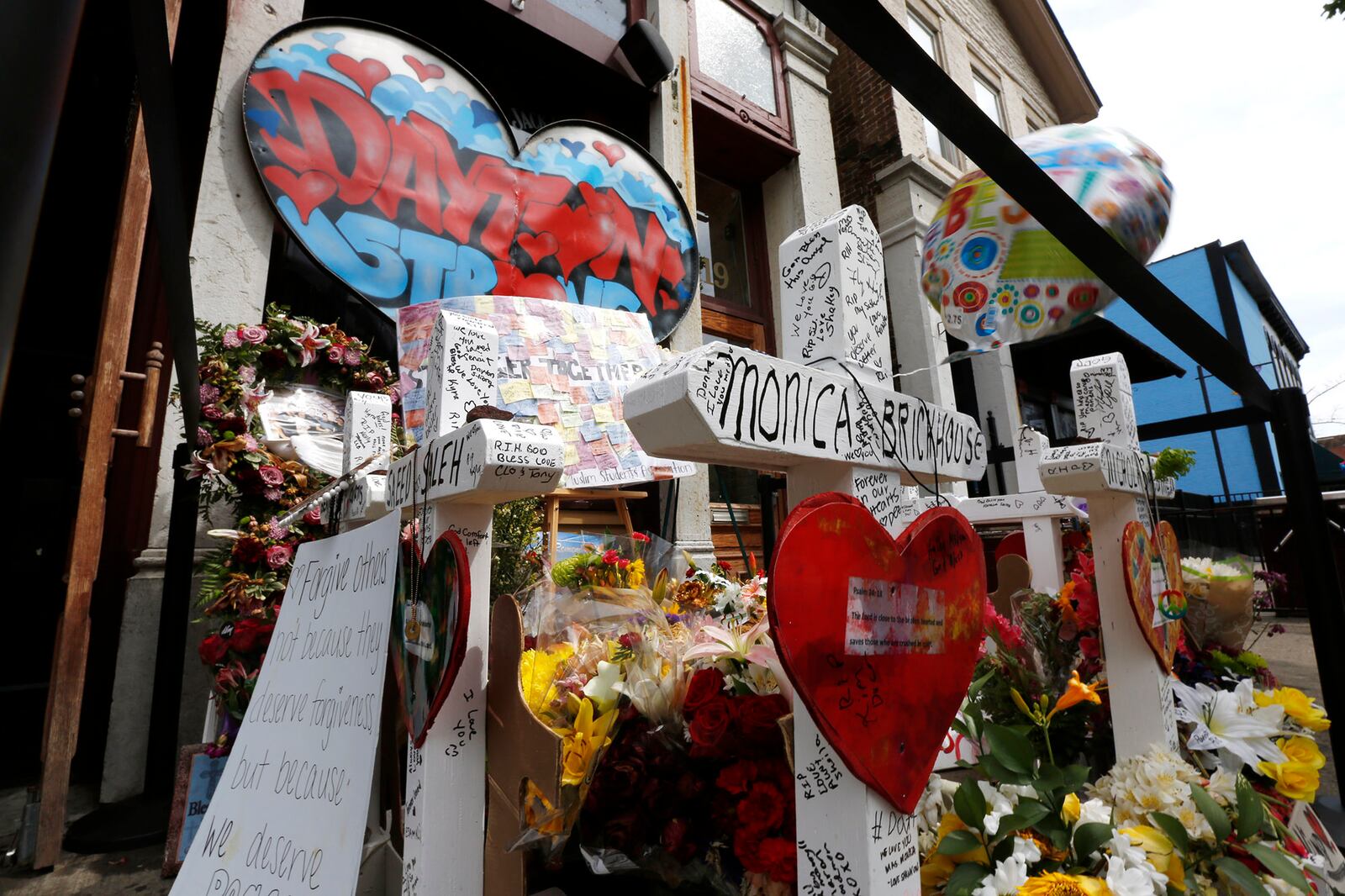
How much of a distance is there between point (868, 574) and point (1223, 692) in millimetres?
1505

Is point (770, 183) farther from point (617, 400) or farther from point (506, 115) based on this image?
point (617, 400)

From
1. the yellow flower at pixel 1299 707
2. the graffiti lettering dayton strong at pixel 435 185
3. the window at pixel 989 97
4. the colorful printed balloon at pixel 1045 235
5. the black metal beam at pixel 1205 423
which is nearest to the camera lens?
the yellow flower at pixel 1299 707

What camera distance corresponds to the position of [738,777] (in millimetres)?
1124

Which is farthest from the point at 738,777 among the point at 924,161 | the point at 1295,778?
the point at 924,161

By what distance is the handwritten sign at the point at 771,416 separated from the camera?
0.73 meters

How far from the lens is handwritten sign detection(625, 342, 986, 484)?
0.73 m

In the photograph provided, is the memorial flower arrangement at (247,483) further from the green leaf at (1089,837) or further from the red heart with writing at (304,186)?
the green leaf at (1089,837)

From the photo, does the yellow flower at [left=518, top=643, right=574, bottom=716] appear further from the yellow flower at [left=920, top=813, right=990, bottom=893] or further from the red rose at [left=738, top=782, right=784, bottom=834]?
the yellow flower at [left=920, top=813, right=990, bottom=893]

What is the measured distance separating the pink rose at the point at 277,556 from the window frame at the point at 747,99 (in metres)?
5.61

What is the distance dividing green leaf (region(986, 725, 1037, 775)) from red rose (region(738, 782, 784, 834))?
0.38 m

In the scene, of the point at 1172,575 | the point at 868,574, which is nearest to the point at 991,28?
the point at 1172,575

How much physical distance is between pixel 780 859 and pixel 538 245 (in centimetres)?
440

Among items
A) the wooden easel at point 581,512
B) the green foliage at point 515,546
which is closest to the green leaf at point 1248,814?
the wooden easel at point 581,512

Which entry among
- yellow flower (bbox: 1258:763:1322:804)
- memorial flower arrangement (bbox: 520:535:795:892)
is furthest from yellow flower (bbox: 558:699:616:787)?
yellow flower (bbox: 1258:763:1322:804)
